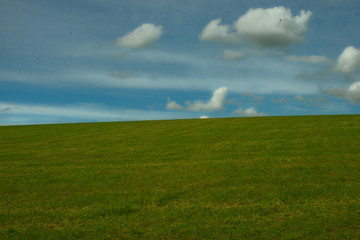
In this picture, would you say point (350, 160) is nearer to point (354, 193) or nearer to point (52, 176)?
point (354, 193)

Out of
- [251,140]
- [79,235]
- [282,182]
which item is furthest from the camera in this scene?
[251,140]

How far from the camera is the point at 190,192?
11.1 metres

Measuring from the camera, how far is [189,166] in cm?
1545

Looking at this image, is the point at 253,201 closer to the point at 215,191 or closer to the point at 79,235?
the point at 215,191

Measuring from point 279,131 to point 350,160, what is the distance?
37.0 feet

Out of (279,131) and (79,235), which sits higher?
(279,131)

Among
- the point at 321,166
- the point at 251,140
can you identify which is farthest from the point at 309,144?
the point at 321,166

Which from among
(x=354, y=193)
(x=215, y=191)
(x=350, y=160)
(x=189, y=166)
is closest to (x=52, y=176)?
(x=189, y=166)

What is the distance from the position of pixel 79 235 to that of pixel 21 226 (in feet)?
7.68

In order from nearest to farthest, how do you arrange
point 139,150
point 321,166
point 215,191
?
point 215,191 < point 321,166 < point 139,150

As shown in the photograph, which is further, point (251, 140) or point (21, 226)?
point (251, 140)

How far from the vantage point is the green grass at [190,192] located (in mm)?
7969

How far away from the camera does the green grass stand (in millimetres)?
7969

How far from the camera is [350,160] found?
1494 cm
